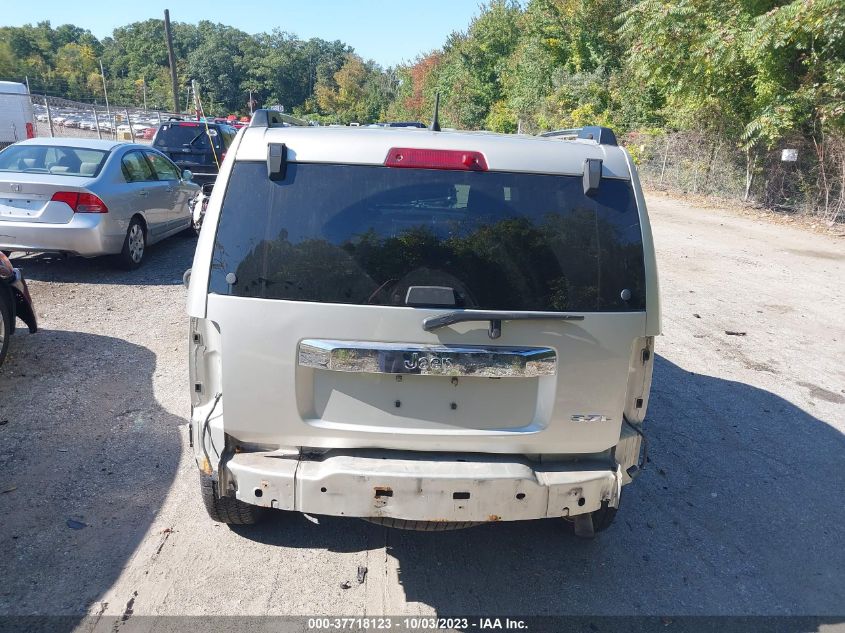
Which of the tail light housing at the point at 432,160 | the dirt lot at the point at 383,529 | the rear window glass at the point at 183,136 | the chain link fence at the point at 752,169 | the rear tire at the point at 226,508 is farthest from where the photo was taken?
the chain link fence at the point at 752,169

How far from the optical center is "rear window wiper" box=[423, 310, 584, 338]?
2.80 m

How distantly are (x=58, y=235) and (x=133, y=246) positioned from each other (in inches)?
50.4

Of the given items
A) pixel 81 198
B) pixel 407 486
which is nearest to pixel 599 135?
pixel 407 486

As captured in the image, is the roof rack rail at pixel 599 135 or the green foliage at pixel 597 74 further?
the green foliage at pixel 597 74

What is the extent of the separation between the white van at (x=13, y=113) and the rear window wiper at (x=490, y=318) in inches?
945

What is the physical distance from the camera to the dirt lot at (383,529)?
324cm

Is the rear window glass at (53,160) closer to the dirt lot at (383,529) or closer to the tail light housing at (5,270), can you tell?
the dirt lot at (383,529)

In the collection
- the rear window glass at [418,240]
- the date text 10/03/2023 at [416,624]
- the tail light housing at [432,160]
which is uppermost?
the tail light housing at [432,160]

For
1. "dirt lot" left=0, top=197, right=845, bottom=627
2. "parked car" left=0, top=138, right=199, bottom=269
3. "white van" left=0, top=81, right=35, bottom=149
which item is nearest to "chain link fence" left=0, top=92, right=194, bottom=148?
"white van" left=0, top=81, right=35, bottom=149

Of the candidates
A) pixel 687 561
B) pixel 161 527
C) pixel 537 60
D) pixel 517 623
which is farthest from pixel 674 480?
pixel 537 60

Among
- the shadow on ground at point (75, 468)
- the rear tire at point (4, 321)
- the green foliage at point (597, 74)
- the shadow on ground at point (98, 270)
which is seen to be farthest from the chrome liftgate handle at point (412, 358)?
the green foliage at point (597, 74)

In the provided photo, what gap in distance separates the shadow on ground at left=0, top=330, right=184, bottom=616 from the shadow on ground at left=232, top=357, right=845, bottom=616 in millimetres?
779

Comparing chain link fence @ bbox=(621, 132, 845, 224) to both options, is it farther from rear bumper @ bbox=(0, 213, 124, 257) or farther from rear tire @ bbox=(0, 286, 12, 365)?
rear tire @ bbox=(0, 286, 12, 365)

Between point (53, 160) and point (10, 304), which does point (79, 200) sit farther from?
point (10, 304)
